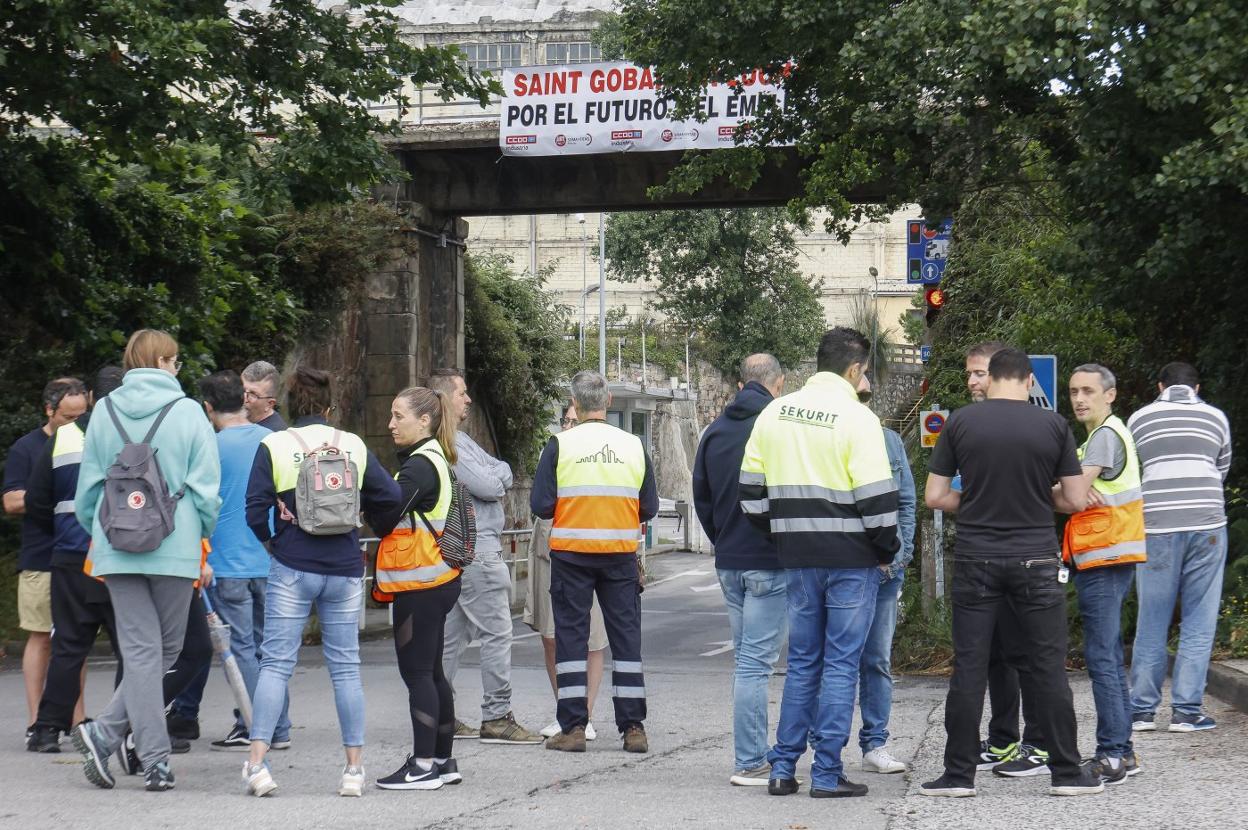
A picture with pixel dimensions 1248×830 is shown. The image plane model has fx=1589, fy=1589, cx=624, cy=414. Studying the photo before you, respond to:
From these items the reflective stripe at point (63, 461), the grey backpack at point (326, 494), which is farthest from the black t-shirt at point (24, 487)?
the grey backpack at point (326, 494)

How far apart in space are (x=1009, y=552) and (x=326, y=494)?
9.70ft

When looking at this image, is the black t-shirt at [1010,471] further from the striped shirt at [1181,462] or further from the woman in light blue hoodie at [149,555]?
the woman in light blue hoodie at [149,555]

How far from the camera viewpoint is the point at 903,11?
12102 mm

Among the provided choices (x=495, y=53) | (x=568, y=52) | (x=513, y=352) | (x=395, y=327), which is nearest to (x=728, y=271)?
(x=513, y=352)

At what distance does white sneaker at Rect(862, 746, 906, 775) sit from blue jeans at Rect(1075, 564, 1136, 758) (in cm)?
97

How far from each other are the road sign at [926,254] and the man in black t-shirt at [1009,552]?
9746 mm

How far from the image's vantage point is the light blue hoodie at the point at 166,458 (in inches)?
278

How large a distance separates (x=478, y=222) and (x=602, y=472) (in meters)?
65.4

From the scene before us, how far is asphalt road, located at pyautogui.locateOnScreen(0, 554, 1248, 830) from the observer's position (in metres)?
6.40

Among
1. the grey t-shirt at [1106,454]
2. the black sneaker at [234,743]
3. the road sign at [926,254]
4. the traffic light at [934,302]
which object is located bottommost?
the black sneaker at [234,743]

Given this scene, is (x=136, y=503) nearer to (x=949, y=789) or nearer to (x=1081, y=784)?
(x=949, y=789)

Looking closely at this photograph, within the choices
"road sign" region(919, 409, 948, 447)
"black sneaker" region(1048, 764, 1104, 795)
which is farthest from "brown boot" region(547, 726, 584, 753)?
"road sign" region(919, 409, 948, 447)

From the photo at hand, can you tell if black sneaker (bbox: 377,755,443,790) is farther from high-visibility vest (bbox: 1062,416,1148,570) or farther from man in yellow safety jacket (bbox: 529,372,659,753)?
high-visibility vest (bbox: 1062,416,1148,570)

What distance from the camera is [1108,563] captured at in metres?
7.18
